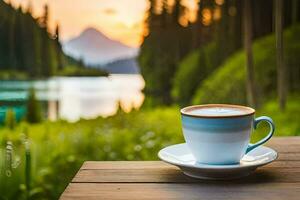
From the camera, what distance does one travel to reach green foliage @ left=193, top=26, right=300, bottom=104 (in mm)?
1879

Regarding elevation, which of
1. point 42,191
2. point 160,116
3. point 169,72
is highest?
point 169,72

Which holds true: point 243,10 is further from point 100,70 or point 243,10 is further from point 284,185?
point 284,185

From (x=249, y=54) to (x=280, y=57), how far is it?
0.11m

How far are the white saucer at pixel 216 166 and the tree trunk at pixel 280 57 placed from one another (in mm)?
1008

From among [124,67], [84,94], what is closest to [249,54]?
[124,67]

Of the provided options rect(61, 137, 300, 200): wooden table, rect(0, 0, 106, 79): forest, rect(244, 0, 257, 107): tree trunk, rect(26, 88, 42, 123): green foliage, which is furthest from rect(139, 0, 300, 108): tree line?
rect(61, 137, 300, 200): wooden table

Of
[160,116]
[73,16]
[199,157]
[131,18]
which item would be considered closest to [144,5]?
[131,18]

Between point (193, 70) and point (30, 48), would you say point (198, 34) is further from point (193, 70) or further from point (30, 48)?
point (30, 48)

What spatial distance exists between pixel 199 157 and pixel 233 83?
1.17 metres

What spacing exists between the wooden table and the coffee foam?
0.08 meters

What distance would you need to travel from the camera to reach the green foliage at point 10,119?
1.80 m

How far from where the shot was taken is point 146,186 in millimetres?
708

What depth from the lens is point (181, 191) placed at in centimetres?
68

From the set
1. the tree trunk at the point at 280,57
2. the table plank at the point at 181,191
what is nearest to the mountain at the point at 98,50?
the tree trunk at the point at 280,57
